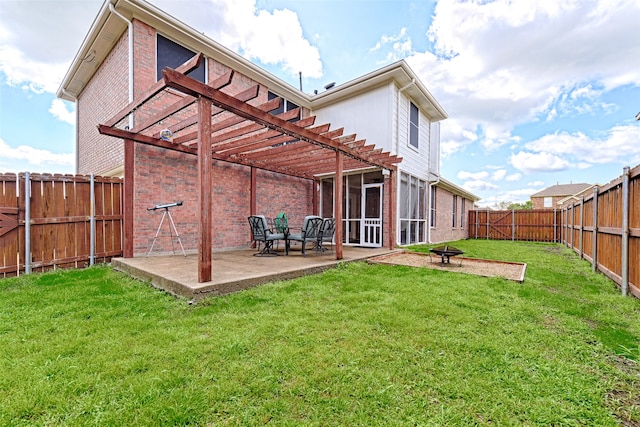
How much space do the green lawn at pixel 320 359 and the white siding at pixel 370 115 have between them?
7144 millimetres

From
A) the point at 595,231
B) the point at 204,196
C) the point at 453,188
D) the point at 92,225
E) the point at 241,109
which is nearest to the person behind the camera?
the point at 204,196

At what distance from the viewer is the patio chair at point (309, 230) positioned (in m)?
7.23

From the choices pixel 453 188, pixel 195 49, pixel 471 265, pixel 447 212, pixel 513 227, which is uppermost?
pixel 195 49

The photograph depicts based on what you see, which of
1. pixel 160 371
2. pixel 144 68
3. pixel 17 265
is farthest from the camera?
pixel 144 68

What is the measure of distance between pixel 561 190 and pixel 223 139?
150ft

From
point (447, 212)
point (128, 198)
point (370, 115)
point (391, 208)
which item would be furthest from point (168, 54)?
point (447, 212)

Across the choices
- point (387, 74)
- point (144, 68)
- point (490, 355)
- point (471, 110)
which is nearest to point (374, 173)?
point (387, 74)

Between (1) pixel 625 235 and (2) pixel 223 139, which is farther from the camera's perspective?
(2) pixel 223 139

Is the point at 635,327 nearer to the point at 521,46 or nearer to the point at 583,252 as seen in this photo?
the point at 583,252

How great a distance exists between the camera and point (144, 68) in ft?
22.4

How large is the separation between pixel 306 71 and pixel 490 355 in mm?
15474

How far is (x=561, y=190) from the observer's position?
35938mm

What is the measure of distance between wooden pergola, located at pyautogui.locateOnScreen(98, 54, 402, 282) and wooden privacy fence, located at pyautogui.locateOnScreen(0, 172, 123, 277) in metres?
0.52

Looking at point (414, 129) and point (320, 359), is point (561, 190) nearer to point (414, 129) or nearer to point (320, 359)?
point (414, 129)
